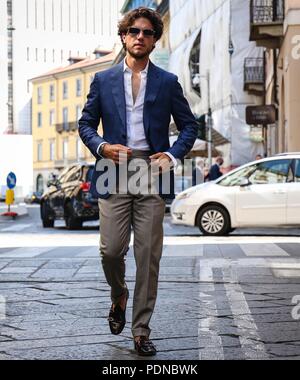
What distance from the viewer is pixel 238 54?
37.1 metres

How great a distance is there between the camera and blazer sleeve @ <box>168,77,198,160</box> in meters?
5.22

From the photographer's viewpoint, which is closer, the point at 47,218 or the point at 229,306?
the point at 229,306

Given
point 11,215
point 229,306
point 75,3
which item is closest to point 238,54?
point 11,215

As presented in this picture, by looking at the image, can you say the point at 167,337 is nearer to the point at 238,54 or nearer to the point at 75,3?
the point at 75,3

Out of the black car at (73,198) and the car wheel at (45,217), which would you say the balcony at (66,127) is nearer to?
the car wheel at (45,217)

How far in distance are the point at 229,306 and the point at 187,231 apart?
38.9ft

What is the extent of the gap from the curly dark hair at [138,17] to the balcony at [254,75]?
31557mm

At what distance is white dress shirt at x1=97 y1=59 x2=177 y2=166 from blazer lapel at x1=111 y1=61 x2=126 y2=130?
0.04 meters

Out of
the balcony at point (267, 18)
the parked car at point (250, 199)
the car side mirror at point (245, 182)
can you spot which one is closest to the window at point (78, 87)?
the balcony at point (267, 18)

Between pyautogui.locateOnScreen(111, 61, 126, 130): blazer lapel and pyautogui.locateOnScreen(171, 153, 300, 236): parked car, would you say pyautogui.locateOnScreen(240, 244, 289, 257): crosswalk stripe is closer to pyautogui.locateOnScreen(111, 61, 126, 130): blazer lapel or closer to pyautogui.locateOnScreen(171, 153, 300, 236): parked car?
pyautogui.locateOnScreen(171, 153, 300, 236): parked car

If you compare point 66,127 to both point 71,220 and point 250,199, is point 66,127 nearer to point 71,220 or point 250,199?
point 71,220

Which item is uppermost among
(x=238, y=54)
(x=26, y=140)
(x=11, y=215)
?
(x=238, y=54)

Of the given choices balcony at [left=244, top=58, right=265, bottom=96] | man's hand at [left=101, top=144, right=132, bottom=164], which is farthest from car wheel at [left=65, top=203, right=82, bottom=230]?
balcony at [left=244, top=58, right=265, bottom=96]

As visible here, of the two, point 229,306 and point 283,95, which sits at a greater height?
point 283,95
